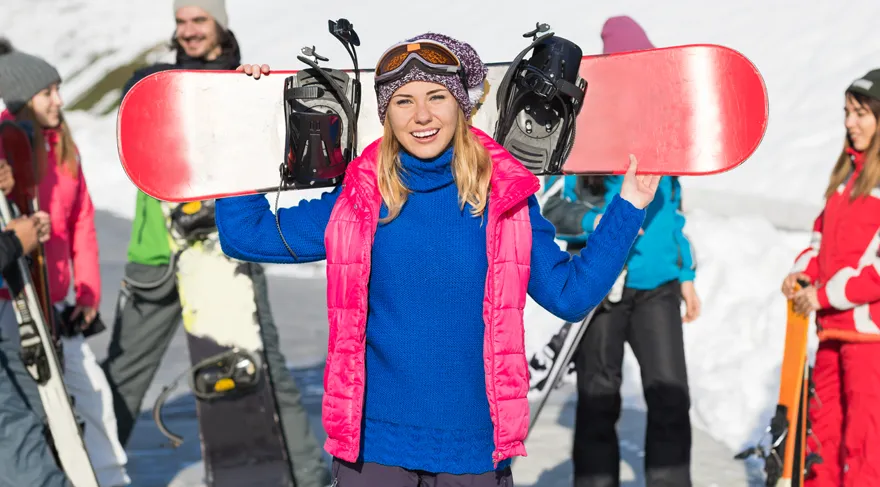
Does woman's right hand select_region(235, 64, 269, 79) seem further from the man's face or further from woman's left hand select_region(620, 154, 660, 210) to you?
the man's face

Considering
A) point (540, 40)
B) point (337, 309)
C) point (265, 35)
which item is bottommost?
point (265, 35)

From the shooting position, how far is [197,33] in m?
4.82

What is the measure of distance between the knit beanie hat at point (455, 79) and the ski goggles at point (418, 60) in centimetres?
1

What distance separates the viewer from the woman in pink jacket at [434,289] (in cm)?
268

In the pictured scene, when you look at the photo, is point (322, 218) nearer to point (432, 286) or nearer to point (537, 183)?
point (432, 286)

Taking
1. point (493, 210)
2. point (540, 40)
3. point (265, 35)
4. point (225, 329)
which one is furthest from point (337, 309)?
point (265, 35)

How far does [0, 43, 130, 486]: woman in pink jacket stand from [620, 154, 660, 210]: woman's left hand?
9.47 feet

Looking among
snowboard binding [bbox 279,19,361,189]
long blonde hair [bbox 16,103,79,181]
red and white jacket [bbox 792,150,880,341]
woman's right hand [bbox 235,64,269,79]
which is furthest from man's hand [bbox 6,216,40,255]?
red and white jacket [bbox 792,150,880,341]

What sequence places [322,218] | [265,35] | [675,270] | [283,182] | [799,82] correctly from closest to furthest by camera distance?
[322,218] → [283,182] → [675,270] → [799,82] → [265,35]

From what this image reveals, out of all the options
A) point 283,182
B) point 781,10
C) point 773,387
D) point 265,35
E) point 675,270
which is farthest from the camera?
point 265,35

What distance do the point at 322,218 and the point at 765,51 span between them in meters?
14.1

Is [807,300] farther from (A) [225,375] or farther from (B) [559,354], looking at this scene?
(A) [225,375]

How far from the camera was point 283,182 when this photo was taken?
10.6 feet

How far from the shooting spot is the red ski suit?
161 inches
